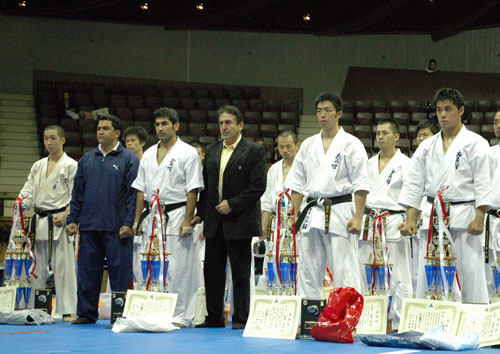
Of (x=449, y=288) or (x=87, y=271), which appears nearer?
(x=449, y=288)

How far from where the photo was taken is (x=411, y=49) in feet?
66.8

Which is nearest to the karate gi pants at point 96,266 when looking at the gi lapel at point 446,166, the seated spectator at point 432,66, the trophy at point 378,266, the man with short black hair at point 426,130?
the trophy at point 378,266

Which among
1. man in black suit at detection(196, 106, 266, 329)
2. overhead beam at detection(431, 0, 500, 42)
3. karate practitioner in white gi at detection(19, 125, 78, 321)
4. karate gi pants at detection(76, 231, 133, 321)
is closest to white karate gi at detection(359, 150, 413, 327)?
man in black suit at detection(196, 106, 266, 329)

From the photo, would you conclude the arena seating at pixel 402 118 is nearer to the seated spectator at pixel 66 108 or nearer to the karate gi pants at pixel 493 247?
the seated spectator at pixel 66 108

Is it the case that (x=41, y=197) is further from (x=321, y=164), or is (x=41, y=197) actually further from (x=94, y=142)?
(x=94, y=142)

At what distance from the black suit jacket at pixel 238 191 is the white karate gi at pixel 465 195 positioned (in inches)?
60.3

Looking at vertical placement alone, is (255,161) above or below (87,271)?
above

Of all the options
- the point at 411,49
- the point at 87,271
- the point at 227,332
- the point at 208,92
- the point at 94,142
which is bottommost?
the point at 227,332

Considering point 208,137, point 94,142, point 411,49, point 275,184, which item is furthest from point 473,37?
point 275,184

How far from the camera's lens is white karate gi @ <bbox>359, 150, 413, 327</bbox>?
6934 mm

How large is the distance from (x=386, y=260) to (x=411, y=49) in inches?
589

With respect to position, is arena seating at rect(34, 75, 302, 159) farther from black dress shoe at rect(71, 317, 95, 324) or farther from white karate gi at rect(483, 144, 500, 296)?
white karate gi at rect(483, 144, 500, 296)

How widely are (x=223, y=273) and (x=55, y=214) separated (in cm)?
205

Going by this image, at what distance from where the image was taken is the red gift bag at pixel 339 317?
17.1 feet
